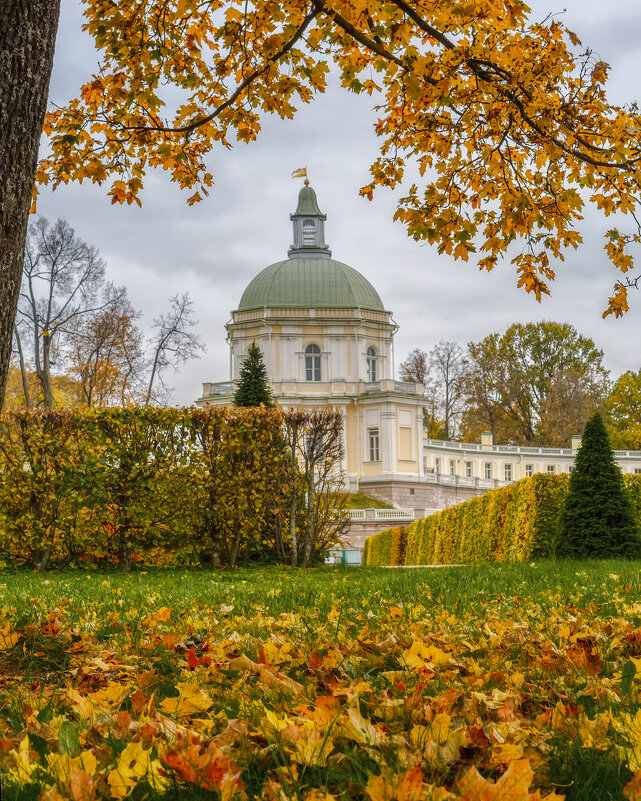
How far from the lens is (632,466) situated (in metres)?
64.8

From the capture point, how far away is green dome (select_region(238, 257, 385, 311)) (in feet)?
196

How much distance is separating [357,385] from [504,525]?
141 feet

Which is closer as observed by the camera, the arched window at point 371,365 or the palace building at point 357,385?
the palace building at point 357,385

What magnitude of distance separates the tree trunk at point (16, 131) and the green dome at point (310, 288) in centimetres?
5648

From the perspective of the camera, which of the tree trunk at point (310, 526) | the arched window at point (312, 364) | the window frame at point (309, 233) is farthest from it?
the window frame at point (309, 233)

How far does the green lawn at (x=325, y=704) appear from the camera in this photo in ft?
5.16

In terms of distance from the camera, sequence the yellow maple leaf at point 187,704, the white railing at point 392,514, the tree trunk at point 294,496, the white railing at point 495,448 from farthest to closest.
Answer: the white railing at point 495,448, the white railing at point 392,514, the tree trunk at point 294,496, the yellow maple leaf at point 187,704

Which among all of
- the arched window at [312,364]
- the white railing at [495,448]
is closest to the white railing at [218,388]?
the arched window at [312,364]

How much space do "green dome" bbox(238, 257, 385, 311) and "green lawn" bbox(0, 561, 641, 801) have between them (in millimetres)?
55558

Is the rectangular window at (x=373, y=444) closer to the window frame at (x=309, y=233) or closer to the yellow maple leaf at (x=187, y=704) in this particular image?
the window frame at (x=309, y=233)

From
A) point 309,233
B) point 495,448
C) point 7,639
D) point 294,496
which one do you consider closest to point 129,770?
point 7,639

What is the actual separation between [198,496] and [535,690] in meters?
11.9

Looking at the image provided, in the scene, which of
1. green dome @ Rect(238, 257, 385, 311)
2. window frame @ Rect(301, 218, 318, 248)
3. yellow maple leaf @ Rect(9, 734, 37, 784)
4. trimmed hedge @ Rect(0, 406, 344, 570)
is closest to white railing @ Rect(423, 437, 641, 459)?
green dome @ Rect(238, 257, 385, 311)

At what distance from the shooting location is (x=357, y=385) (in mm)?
57719
